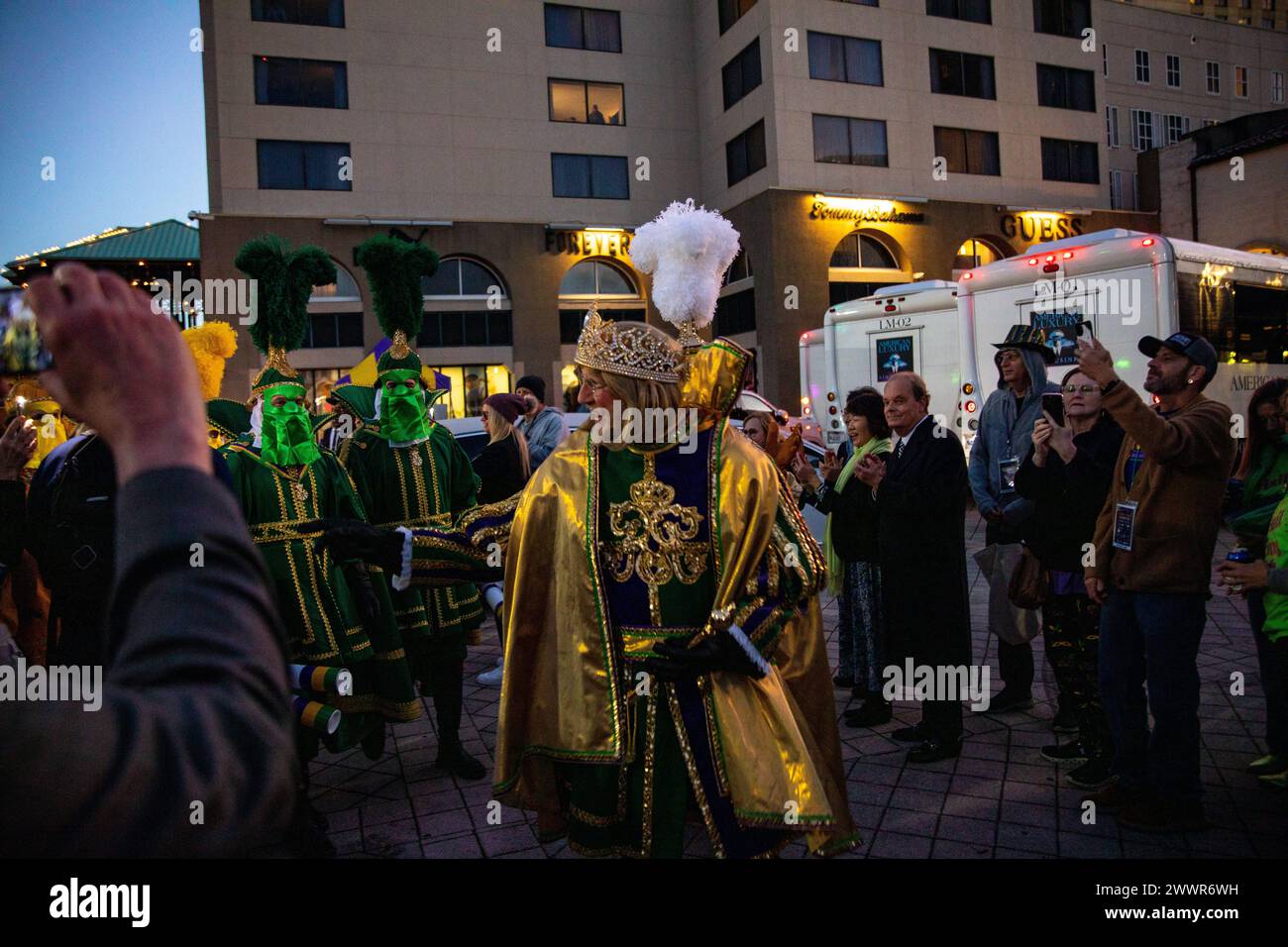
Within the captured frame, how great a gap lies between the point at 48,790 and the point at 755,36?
2853cm

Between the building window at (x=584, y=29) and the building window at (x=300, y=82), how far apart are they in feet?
21.7

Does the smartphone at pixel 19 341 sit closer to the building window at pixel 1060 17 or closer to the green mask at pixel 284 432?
the green mask at pixel 284 432

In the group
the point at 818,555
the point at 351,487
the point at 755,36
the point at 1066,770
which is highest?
the point at 755,36

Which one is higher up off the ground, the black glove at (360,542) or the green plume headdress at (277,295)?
the green plume headdress at (277,295)

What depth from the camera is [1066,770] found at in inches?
181

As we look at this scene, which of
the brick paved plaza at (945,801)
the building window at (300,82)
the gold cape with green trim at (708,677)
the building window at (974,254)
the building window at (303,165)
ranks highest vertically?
the building window at (300,82)

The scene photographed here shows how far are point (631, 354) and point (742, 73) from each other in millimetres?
26858

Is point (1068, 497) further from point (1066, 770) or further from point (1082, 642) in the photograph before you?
point (1066, 770)

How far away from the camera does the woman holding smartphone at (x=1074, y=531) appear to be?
455cm
